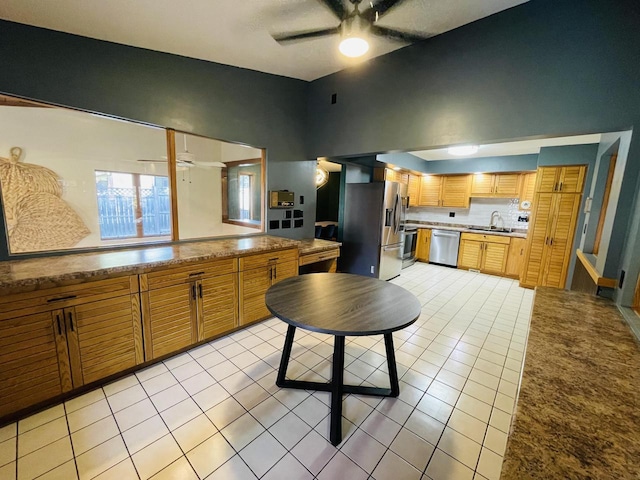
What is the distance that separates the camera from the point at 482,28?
228 centimetres

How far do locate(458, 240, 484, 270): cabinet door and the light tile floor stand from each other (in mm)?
3294

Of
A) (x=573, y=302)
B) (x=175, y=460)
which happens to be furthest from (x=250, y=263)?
(x=573, y=302)

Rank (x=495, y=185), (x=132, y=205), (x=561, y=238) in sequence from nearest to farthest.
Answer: (x=132, y=205) < (x=561, y=238) < (x=495, y=185)

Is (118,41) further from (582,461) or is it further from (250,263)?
(582,461)

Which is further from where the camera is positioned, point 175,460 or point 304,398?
point 304,398

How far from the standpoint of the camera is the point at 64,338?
→ 5.44 feet

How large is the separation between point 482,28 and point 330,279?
2.64 meters

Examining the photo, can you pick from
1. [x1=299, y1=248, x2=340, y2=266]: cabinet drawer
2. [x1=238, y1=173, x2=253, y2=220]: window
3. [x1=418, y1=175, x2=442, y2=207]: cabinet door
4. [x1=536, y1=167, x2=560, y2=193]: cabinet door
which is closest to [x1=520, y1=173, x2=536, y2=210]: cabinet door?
[x1=536, y1=167, x2=560, y2=193]: cabinet door

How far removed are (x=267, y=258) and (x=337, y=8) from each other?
2.27 meters

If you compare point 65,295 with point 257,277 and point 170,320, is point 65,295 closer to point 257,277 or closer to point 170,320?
point 170,320

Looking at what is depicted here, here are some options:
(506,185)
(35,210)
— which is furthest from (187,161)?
(506,185)

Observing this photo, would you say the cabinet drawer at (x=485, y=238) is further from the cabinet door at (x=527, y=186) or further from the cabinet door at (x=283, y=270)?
the cabinet door at (x=283, y=270)

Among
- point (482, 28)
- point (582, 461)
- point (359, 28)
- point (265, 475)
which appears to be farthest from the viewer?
point (482, 28)

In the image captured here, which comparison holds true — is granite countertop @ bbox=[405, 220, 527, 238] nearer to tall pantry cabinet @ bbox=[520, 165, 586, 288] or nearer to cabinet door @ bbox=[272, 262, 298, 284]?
tall pantry cabinet @ bbox=[520, 165, 586, 288]
